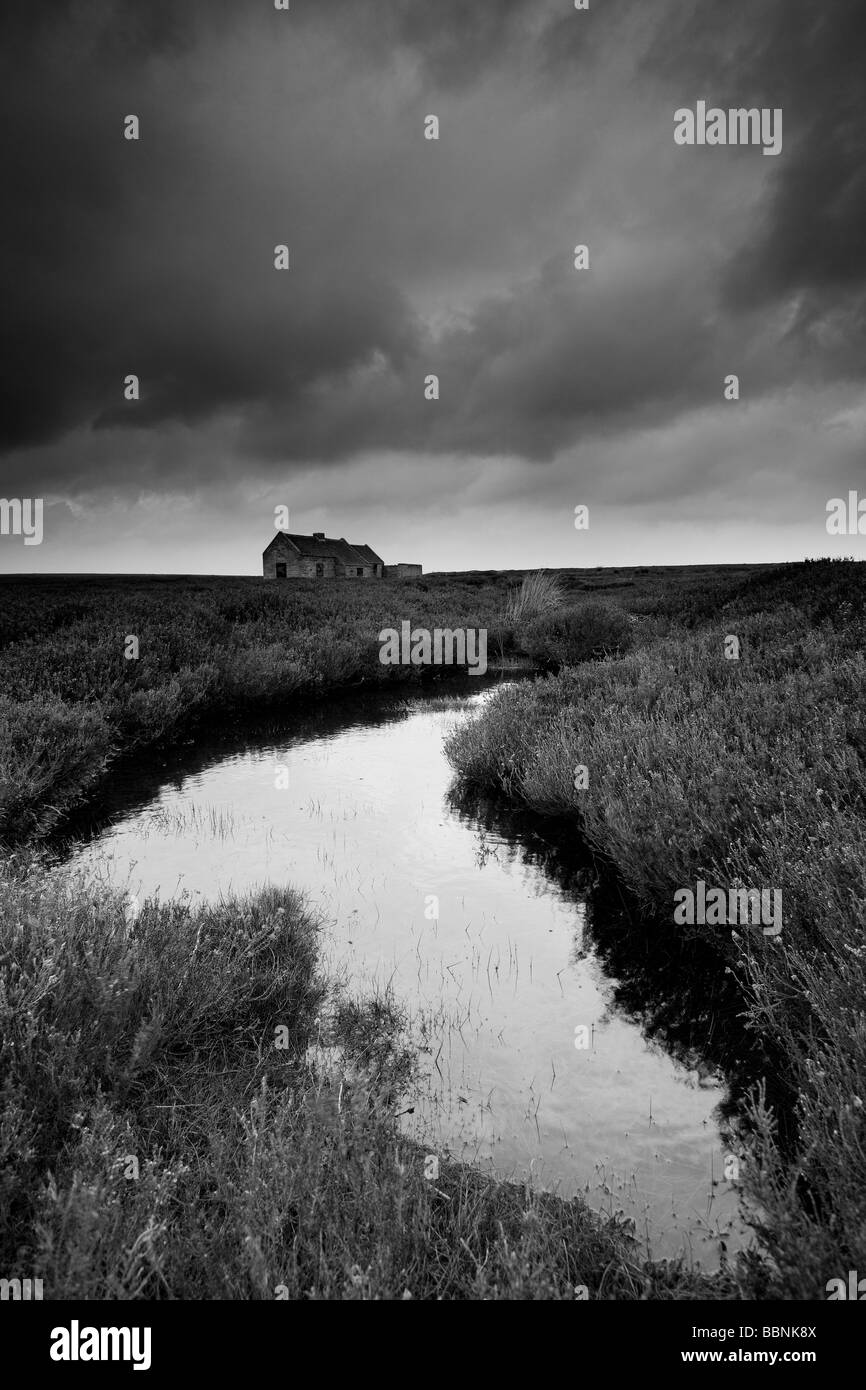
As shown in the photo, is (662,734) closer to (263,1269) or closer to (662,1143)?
(662,1143)

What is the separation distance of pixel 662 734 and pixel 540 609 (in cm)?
2002

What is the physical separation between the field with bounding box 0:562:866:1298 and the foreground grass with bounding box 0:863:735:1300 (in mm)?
15

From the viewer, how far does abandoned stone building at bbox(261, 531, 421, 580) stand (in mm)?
64188

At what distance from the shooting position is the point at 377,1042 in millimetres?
3697

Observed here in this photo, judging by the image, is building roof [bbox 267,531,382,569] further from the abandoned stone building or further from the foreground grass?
the foreground grass

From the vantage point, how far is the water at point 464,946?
293 centimetres

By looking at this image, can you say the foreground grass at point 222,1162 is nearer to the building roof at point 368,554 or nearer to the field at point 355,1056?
the field at point 355,1056

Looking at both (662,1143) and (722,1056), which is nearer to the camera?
(662,1143)

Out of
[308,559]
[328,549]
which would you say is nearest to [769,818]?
[308,559]

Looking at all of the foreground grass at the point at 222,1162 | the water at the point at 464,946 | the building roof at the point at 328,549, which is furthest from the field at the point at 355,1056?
the building roof at the point at 328,549

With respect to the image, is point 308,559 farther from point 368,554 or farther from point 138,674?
point 138,674

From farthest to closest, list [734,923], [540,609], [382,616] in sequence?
[540,609], [382,616], [734,923]

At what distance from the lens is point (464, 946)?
16.1 feet
